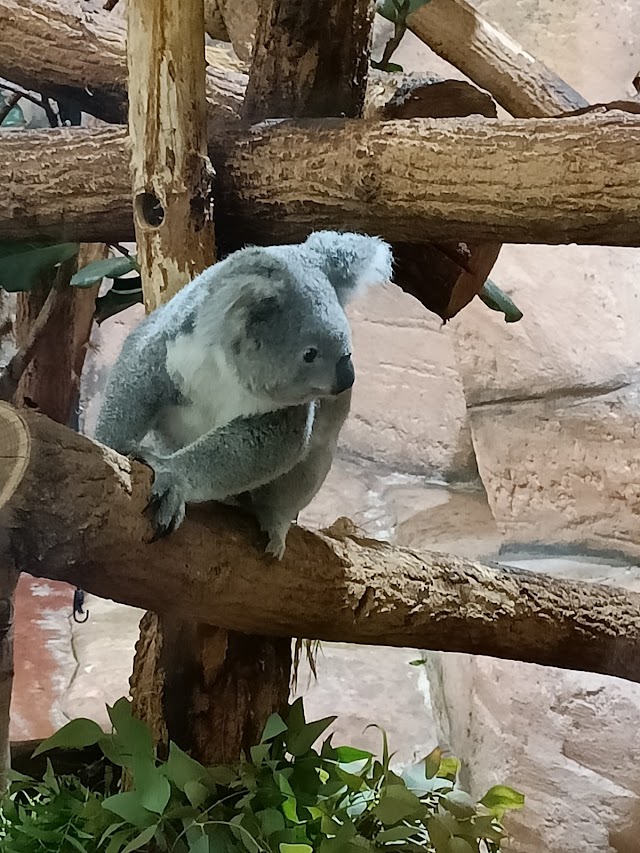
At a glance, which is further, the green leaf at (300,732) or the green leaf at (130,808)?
the green leaf at (300,732)

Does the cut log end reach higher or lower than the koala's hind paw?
higher

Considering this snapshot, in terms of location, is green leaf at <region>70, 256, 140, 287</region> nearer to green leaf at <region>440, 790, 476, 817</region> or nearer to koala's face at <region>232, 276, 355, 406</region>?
koala's face at <region>232, 276, 355, 406</region>

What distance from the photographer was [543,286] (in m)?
2.70

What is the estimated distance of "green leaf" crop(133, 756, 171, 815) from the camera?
1.09m

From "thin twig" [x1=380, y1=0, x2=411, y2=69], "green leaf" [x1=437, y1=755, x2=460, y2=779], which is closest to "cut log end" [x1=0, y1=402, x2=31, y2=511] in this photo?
"green leaf" [x1=437, y1=755, x2=460, y2=779]

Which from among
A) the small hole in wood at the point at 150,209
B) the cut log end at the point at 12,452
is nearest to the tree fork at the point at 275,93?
the small hole in wood at the point at 150,209

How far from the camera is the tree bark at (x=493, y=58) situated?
1865 millimetres

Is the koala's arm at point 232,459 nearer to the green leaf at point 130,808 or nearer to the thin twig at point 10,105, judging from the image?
the green leaf at point 130,808

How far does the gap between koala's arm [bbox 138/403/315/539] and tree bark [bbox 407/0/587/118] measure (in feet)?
3.69

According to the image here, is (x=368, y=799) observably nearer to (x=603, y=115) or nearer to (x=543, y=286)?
(x=603, y=115)

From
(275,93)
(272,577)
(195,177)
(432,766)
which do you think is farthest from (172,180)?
(432,766)

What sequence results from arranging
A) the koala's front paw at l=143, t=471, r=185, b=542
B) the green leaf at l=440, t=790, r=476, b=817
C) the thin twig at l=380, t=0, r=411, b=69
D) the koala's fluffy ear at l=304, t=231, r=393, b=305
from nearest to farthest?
the koala's front paw at l=143, t=471, r=185, b=542
the koala's fluffy ear at l=304, t=231, r=393, b=305
the green leaf at l=440, t=790, r=476, b=817
the thin twig at l=380, t=0, r=411, b=69

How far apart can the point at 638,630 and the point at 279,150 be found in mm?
876

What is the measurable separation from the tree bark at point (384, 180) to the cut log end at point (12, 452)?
536 mm
